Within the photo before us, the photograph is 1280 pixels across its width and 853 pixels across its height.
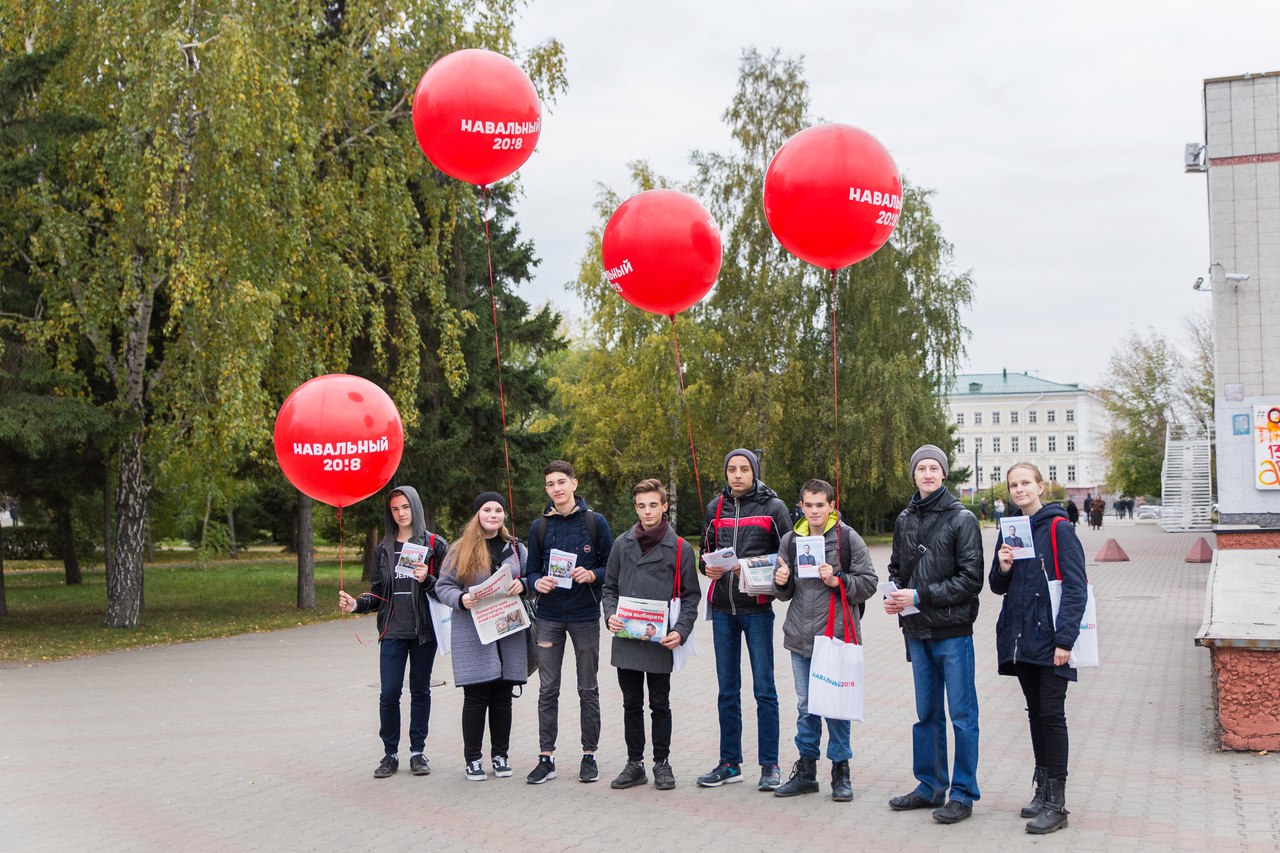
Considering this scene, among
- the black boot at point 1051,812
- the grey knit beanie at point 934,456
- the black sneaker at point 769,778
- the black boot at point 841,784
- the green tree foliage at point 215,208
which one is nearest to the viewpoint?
the black boot at point 1051,812

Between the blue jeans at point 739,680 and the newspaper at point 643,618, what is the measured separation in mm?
314

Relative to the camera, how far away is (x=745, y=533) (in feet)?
23.5

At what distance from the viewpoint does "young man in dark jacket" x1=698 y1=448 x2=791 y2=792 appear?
23.2ft

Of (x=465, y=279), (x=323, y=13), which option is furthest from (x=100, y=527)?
(x=323, y=13)

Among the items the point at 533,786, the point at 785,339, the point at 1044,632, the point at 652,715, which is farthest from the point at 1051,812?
the point at 785,339

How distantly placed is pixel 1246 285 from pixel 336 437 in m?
22.2

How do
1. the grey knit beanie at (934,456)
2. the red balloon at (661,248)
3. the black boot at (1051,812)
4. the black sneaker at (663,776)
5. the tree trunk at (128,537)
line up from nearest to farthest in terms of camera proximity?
1. the black boot at (1051,812)
2. the grey knit beanie at (934,456)
3. the black sneaker at (663,776)
4. the red balloon at (661,248)
5. the tree trunk at (128,537)

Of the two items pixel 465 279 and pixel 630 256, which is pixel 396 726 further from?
pixel 465 279

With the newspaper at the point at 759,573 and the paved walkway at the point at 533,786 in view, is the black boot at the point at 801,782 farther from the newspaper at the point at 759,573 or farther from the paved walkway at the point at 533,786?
the newspaper at the point at 759,573

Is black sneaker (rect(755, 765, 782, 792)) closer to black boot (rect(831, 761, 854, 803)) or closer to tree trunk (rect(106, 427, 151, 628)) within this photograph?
black boot (rect(831, 761, 854, 803))

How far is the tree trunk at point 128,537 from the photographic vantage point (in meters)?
18.1

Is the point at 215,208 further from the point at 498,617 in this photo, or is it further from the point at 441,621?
the point at 498,617

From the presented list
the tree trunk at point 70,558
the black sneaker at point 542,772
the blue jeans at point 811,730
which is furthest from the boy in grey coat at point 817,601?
the tree trunk at point 70,558

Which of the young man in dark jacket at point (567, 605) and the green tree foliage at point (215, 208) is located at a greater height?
the green tree foliage at point (215, 208)
